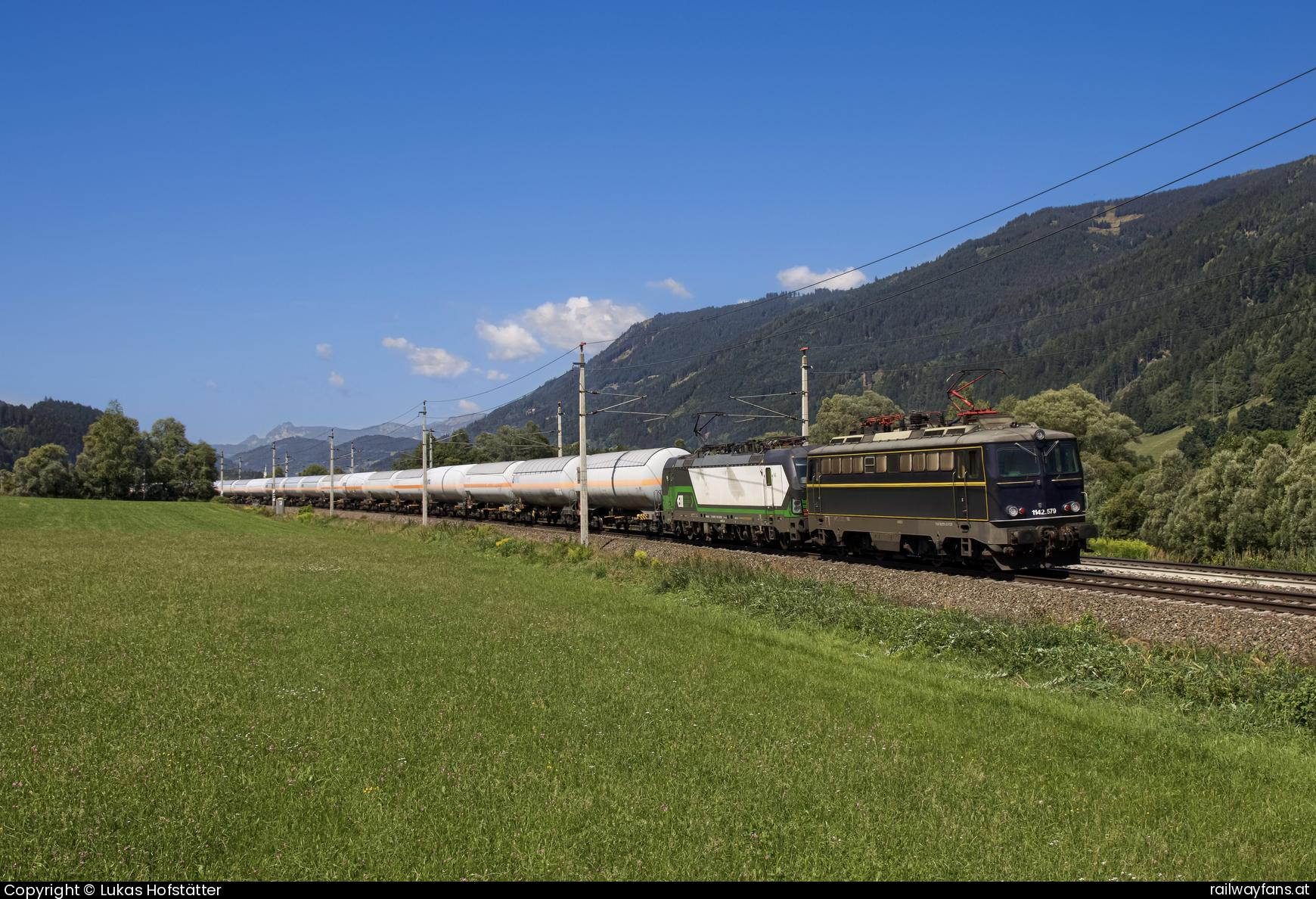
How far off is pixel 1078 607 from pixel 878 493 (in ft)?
30.3

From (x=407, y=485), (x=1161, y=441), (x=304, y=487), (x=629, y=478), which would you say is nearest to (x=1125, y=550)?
(x=629, y=478)

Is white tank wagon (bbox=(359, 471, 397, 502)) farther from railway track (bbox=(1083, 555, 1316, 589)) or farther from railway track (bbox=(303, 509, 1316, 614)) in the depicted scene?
railway track (bbox=(1083, 555, 1316, 589))

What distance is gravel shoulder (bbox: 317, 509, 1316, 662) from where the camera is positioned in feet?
50.5

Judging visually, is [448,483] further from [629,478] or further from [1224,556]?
[1224,556]

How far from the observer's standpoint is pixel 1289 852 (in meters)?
7.22

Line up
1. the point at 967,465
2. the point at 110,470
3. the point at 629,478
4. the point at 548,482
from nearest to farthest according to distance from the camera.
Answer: the point at 967,465 < the point at 629,478 < the point at 548,482 < the point at 110,470

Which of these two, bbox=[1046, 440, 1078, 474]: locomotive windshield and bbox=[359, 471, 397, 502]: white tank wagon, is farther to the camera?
bbox=[359, 471, 397, 502]: white tank wagon

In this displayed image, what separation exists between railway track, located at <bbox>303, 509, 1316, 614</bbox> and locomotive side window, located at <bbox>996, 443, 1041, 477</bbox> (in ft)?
9.01

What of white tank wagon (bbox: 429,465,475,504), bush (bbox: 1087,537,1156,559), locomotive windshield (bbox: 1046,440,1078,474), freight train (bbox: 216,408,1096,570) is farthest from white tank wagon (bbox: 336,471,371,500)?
locomotive windshield (bbox: 1046,440,1078,474)

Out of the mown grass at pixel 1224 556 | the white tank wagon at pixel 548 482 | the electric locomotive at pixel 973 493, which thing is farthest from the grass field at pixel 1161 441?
the electric locomotive at pixel 973 493

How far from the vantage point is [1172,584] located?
2134 cm

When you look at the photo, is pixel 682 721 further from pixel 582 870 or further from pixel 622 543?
pixel 622 543

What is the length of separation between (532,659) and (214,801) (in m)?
6.47

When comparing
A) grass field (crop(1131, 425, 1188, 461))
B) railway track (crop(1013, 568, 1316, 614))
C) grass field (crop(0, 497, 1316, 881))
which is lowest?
grass field (crop(0, 497, 1316, 881))
